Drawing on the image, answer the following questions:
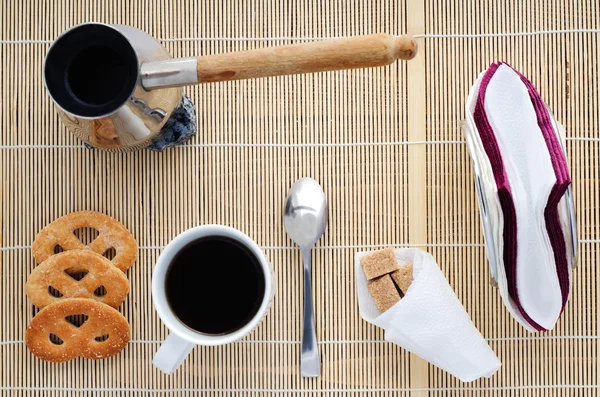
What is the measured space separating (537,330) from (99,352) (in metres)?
0.49

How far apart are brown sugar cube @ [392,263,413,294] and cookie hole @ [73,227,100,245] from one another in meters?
0.35

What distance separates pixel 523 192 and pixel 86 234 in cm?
49

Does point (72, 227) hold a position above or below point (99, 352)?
above

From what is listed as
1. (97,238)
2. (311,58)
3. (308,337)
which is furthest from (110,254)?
(311,58)

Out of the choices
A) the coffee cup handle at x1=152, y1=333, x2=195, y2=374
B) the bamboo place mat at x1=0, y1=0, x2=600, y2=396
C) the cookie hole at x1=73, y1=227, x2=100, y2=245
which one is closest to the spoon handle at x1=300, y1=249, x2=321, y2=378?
the bamboo place mat at x1=0, y1=0, x2=600, y2=396

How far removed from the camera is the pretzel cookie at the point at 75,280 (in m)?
0.68

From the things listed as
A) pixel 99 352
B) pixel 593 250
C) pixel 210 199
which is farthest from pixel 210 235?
pixel 593 250

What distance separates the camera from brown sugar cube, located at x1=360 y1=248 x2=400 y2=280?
678mm

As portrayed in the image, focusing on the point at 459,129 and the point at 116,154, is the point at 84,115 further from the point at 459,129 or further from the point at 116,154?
the point at 459,129

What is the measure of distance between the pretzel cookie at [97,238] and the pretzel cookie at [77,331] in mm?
57

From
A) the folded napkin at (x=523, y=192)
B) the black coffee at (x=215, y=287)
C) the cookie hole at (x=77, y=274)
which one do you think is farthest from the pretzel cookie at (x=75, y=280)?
the folded napkin at (x=523, y=192)

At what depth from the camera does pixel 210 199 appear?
0.71 metres

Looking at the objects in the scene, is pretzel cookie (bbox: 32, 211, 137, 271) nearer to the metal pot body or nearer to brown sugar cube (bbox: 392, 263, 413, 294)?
the metal pot body

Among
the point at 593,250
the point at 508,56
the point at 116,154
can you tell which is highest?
the point at 508,56
